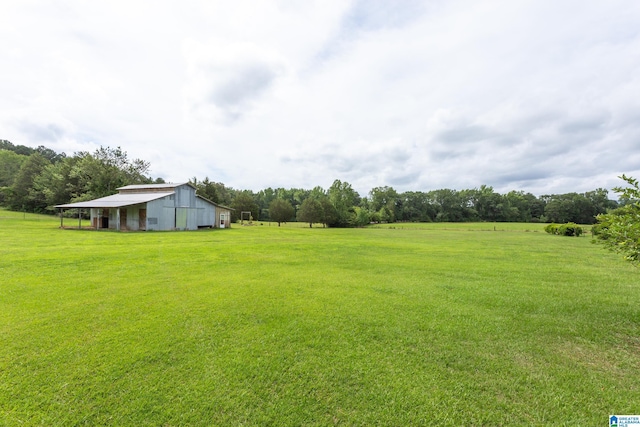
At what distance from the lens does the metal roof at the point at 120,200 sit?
23.5 meters

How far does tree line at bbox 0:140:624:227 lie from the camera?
44.3m

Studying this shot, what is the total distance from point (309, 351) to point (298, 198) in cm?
8295

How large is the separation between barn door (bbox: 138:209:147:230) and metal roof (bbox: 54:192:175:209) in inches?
42.9

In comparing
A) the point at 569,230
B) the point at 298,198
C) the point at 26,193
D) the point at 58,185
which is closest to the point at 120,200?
the point at 58,185

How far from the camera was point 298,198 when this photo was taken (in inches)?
3386

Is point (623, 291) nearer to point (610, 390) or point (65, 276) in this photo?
point (610, 390)

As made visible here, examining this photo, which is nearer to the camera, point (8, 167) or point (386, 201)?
point (8, 167)

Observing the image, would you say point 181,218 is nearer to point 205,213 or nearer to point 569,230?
point 205,213

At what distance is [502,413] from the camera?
8.52ft

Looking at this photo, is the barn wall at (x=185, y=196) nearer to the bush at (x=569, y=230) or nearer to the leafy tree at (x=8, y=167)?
the bush at (x=569, y=230)

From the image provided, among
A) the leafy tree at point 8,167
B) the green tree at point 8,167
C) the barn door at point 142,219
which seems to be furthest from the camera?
the leafy tree at point 8,167

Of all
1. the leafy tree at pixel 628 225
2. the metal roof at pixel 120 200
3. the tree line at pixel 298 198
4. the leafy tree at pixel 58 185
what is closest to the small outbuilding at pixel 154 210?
the metal roof at pixel 120 200

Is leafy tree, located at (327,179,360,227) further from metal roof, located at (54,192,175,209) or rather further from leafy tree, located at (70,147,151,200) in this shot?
leafy tree, located at (70,147,151,200)

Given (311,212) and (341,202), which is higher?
(341,202)
